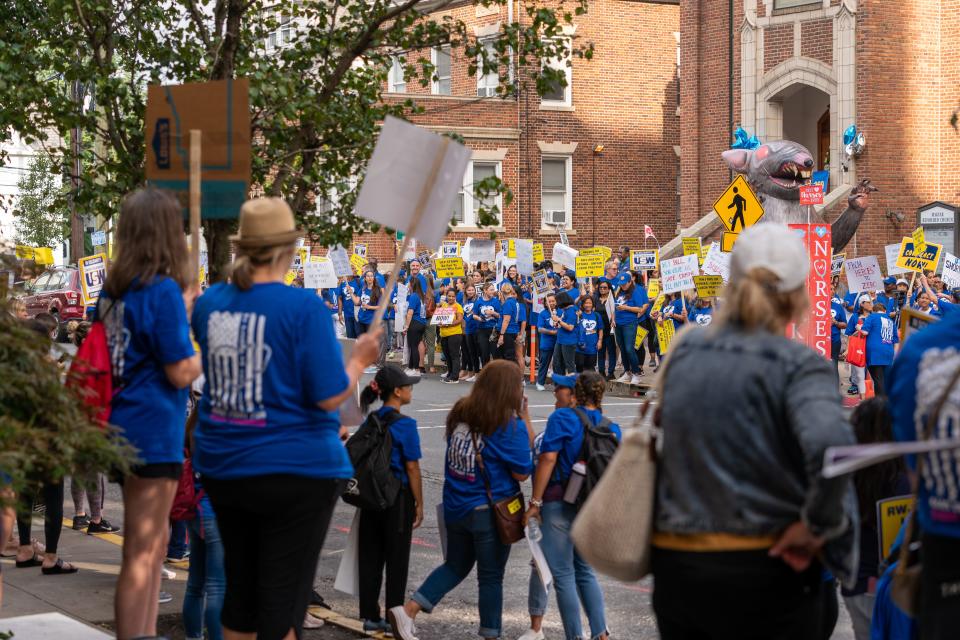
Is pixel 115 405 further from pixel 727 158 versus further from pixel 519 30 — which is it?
pixel 727 158

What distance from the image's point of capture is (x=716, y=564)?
333 centimetres

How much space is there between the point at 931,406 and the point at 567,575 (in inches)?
149

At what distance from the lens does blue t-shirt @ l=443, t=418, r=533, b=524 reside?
6988 millimetres

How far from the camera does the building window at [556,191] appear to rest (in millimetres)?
41438

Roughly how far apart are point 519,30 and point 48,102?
3502 mm

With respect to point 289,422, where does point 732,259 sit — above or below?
above

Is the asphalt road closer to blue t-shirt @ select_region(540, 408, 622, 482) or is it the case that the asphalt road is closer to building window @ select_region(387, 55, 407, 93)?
blue t-shirt @ select_region(540, 408, 622, 482)

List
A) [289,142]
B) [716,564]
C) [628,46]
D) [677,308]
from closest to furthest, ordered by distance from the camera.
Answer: [716,564] → [289,142] → [677,308] → [628,46]

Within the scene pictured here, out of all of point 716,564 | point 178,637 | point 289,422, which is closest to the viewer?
point 716,564

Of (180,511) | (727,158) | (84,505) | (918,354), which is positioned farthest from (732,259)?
(727,158)

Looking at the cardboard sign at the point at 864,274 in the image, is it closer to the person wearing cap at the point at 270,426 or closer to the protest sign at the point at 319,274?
the protest sign at the point at 319,274

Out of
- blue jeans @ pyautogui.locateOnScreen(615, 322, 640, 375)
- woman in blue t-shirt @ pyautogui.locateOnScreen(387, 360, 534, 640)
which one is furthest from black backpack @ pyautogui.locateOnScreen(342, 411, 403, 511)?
blue jeans @ pyautogui.locateOnScreen(615, 322, 640, 375)

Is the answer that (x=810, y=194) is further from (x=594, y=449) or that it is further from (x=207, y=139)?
(x=207, y=139)

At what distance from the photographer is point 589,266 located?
25.0m
